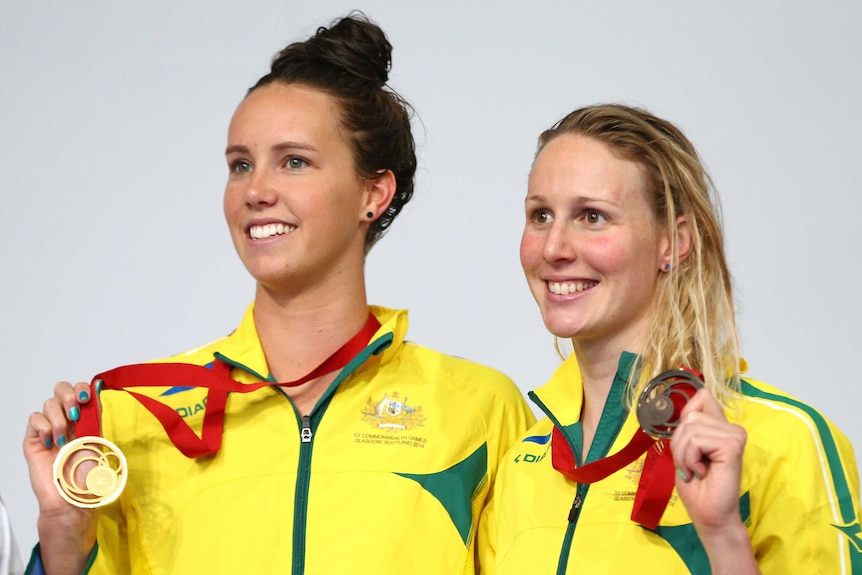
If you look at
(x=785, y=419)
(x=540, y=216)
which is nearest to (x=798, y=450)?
(x=785, y=419)

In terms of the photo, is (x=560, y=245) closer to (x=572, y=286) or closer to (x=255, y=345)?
(x=572, y=286)

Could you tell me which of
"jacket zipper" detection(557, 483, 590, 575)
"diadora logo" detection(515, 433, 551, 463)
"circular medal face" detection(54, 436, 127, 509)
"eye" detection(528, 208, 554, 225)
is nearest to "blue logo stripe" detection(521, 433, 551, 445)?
"diadora logo" detection(515, 433, 551, 463)

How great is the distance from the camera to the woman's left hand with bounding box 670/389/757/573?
1.96 metres

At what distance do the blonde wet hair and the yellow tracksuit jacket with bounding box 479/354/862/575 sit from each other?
0.07 metres

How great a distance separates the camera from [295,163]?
2.73 meters

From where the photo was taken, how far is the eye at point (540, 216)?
8.34 ft

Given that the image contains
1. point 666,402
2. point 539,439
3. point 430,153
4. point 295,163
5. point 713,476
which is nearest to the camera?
point 713,476

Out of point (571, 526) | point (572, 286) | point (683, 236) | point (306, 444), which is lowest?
point (571, 526)

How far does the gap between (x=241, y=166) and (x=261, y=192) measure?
16 cm

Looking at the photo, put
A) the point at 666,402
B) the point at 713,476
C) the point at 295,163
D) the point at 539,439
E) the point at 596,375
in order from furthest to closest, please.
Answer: the point at 295,163 < the point at 539,439 < the point at 596,375 < the point at 666,402 < the point at 713,476

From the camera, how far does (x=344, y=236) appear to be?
277 centimetres

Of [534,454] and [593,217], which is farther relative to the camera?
[534,454]

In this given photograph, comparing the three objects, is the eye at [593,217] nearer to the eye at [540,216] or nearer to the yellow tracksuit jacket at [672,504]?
the eye at [540,216]

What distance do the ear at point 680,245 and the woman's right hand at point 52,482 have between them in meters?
1.15
